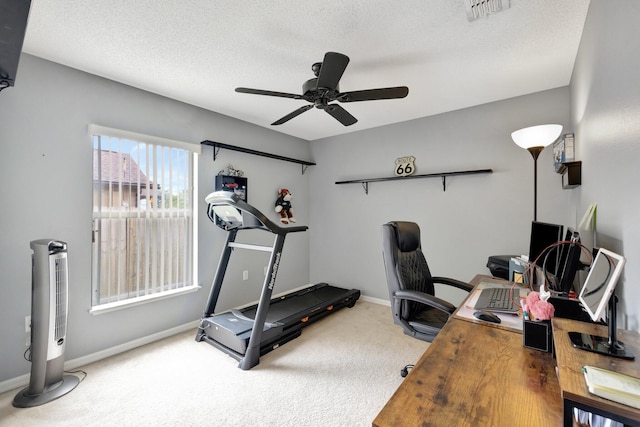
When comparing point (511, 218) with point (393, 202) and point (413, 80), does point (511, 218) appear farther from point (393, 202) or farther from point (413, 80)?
point (413, 80)

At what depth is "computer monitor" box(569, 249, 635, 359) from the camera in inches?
30.2

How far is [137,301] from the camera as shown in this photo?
2.53 meters

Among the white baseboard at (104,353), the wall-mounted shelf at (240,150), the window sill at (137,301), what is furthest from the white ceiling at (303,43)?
the white baseboard at (104,353)

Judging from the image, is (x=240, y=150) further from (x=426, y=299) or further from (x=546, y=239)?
(x=546, y=239)

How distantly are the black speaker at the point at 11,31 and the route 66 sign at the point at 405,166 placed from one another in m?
3.33

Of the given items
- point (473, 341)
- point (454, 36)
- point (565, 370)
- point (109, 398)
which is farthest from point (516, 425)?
point (109, 398)

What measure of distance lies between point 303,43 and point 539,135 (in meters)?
1.89

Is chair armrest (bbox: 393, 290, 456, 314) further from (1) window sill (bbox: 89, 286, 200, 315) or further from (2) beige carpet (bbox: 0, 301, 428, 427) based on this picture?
(1) window sill (bbox: 89, 286, 200, 315)

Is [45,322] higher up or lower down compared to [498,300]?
lower down

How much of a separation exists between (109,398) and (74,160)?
183 cm

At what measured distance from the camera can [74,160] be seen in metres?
2.24

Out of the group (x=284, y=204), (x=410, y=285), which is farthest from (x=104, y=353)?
(x=410, y=285)

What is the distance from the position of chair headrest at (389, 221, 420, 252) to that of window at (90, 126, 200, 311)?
7.16 ft

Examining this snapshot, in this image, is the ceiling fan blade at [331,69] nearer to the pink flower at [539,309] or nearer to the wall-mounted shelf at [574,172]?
the pink flower at [539,309]
